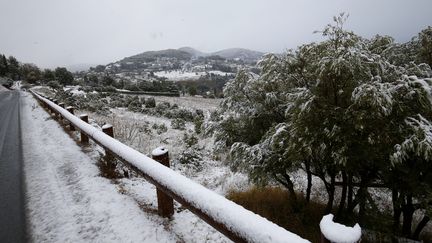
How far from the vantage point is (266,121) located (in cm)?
834

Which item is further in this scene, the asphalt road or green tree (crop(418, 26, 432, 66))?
green tree (crop(418, 26, 432, 66))

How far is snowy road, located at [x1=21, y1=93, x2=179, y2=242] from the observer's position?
3.30m

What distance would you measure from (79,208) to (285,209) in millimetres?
6291

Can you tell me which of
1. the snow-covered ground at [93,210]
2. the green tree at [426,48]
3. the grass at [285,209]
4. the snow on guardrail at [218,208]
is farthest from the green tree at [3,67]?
the green tree at [426,48]

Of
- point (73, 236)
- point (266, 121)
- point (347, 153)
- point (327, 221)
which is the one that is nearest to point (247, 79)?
point (266, 121)

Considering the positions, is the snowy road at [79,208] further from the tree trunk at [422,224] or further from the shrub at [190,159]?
the tree trunk at [422,224]

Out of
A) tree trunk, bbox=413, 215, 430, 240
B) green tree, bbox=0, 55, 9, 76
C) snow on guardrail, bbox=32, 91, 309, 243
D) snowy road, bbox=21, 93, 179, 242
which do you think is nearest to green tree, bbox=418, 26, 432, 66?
tree trunk, bbox=413, 215, 430, 240

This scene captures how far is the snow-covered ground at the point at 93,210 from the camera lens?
10.8 feet

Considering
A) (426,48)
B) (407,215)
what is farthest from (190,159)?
(426,48)

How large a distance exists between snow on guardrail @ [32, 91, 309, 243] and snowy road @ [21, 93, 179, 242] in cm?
59

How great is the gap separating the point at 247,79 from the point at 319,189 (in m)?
5.66

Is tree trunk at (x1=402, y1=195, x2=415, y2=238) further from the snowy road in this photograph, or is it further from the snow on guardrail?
the snow on guardrail

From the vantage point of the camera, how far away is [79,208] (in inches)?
155

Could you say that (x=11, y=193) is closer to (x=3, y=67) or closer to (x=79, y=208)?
(x=79, y=208)
